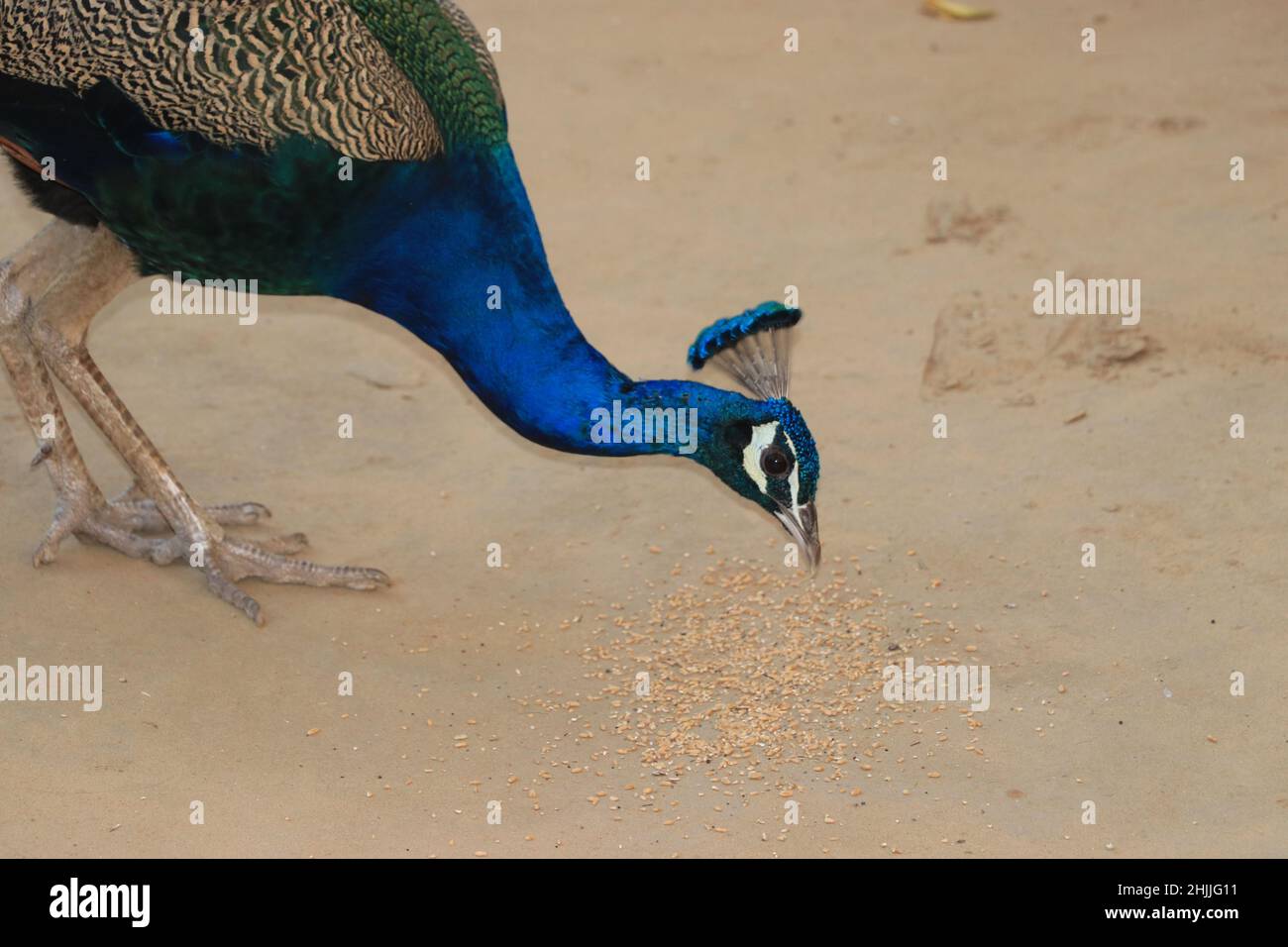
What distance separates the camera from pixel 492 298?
387 centimetres

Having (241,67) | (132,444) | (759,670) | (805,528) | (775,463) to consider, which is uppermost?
(241,67)

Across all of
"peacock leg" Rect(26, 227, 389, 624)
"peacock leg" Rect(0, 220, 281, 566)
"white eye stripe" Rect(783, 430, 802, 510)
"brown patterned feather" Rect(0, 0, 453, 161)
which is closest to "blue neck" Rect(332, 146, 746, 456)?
"brown patterned feather" Rect(0, 0, 453, 161)

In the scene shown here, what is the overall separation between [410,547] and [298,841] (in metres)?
1.33

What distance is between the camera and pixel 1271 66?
7234 mm

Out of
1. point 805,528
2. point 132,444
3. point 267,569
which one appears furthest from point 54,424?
point 805,528

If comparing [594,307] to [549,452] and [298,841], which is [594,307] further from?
[298,841]

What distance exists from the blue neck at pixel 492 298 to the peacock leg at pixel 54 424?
2.98ft

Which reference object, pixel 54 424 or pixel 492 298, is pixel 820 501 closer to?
pixel 492 298

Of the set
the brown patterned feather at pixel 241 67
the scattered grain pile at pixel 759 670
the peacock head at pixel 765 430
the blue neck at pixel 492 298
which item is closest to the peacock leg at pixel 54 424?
the brown patterned feather at pixel 241 67

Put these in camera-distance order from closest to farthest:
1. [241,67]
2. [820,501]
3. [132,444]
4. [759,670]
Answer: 1. [241,67]
2. [759,670]
3. [132,444]
4. [820,501]

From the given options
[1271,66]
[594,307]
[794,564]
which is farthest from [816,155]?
[794,564]

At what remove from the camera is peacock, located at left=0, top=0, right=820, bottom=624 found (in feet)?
12.2

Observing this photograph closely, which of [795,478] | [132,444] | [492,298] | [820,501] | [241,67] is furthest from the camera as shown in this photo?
[820,501]

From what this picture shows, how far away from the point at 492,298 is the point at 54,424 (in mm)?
1389
